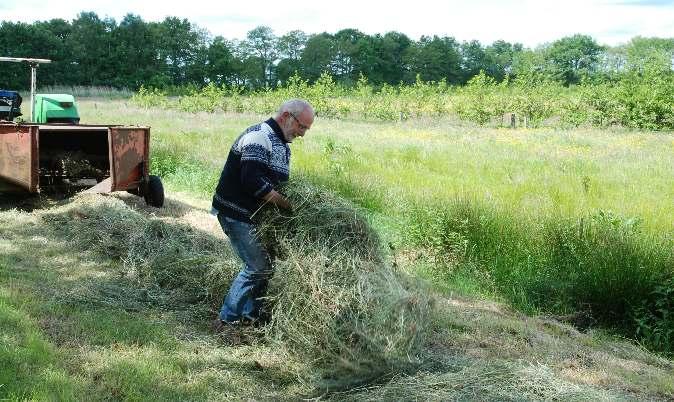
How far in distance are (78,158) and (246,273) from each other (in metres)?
5.84

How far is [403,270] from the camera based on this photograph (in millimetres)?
6785

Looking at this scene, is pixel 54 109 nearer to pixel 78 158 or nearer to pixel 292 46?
pixel 78 158

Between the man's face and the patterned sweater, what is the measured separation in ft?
0.19

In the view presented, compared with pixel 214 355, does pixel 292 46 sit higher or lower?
higher

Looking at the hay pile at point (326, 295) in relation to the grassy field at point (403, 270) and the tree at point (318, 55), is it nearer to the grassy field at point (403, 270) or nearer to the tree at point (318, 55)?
the grassy field at point (403, 270)

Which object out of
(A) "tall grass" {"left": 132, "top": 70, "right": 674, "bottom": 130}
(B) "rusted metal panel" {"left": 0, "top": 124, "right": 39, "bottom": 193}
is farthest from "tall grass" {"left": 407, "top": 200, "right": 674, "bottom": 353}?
(A) "tall grass" {"left": 132, "top": 70, "right": 674, "bottom": 130}

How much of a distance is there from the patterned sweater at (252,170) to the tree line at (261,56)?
37.0 metres

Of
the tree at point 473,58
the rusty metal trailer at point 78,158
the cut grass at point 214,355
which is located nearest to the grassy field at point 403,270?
the cut grass at point 214,355

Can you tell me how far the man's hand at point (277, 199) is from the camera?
4316mm

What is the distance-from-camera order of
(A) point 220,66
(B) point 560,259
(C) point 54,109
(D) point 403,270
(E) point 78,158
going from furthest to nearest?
(A) point 220,66 → (C) point 54,109 → (E) point 78,158 → (B) point 560,259 → (D) point 403,270

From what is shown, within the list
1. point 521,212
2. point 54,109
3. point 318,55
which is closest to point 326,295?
point 521,212

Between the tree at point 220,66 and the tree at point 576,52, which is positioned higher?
the tree at point 576,52

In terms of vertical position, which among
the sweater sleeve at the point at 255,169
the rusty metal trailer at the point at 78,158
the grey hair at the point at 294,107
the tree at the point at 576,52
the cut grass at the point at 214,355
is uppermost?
the tree at the point at 576,52

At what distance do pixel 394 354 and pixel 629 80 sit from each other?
35100 mm
